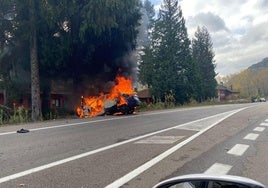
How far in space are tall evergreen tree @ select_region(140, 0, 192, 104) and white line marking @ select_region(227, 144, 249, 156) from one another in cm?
4676

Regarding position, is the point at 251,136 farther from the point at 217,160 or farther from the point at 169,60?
the point at 169,60

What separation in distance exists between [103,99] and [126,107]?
2.05 metres

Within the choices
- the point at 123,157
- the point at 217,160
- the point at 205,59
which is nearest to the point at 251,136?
the point at 217,160

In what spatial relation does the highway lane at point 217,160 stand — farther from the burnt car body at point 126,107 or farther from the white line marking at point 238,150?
the burnt car body at point 126,107

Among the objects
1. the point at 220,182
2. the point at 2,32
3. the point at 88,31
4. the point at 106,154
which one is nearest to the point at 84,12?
the point at 88,31

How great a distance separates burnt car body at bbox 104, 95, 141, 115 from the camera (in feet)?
88.7

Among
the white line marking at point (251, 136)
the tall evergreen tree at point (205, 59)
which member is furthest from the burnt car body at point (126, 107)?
the tall evergreen tree at point (205, 59)

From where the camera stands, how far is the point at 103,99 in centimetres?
2819

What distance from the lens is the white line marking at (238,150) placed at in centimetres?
889

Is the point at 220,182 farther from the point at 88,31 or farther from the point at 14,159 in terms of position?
the point at 88,31

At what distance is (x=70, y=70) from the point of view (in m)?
29.6

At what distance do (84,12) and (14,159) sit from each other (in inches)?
753

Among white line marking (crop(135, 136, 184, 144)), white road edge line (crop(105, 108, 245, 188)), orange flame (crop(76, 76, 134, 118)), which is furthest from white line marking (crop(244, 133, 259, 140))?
orange flame (crop(76, 76, 134, 118))

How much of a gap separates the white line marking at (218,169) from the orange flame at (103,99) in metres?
19.7
